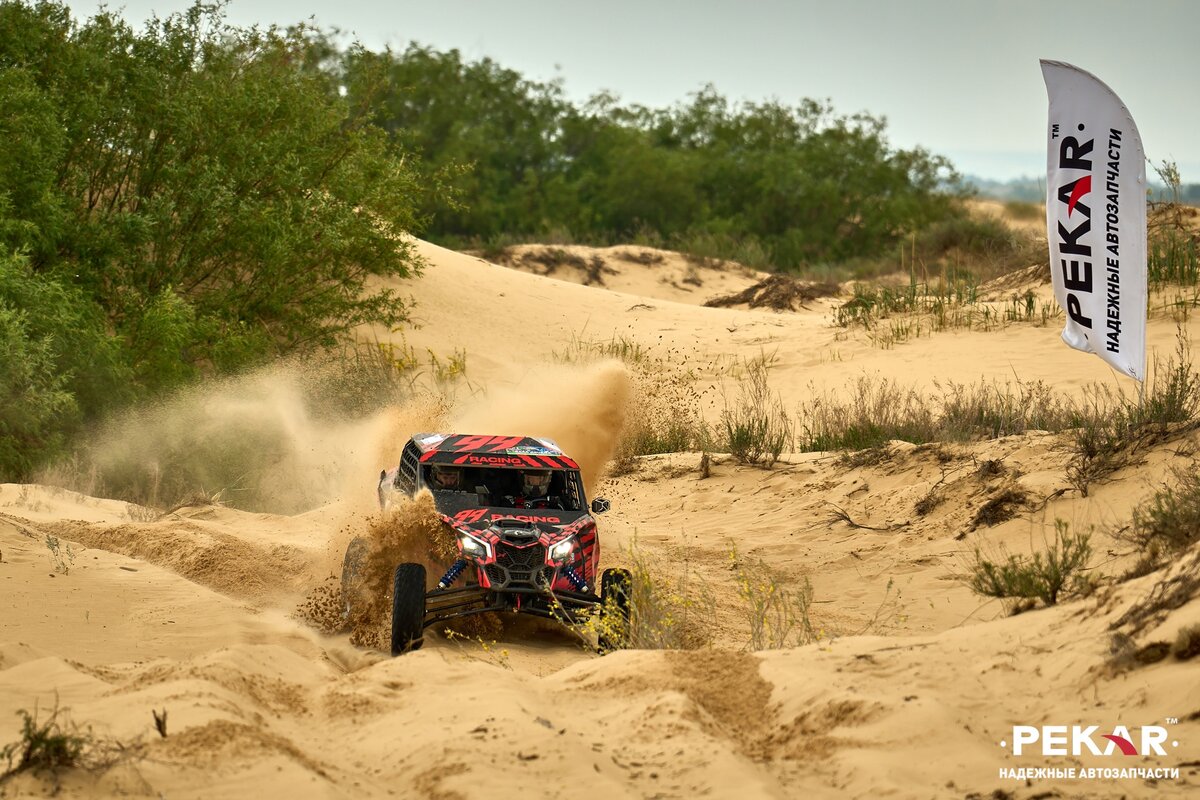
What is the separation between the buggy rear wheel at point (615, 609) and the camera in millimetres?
8766

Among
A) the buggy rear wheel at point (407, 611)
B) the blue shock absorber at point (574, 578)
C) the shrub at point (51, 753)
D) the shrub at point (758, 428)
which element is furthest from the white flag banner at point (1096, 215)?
the shrub at point (51, 753)

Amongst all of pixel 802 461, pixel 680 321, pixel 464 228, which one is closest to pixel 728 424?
pixel 802 461

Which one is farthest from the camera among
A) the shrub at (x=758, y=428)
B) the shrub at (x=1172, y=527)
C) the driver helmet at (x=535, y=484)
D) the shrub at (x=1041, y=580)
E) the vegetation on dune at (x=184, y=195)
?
the vegetation on dune at (x=184, y=195)

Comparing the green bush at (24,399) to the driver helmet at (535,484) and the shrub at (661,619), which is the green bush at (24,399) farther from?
the shrub at (661,619)

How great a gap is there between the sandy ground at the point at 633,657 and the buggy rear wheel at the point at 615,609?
39 cm

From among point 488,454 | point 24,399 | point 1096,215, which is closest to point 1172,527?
point 1096,215

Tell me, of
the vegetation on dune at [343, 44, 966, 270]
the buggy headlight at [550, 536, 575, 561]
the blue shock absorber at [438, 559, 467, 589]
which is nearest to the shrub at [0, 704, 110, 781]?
the blue shock absorber at [438, 559, 467, 589]

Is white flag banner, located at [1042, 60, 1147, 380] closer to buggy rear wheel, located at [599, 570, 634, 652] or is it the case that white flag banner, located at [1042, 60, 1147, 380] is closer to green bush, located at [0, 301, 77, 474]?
buggy rear wheel, located at [599, 570, 634, 652]

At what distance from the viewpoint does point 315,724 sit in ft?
22.5

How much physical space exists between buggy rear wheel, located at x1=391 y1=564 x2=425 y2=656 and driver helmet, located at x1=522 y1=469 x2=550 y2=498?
1.94 meters

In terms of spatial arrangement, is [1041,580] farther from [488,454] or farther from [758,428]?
[758,428]

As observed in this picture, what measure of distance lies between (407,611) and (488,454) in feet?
6.65

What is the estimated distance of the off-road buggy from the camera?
9.26 meters

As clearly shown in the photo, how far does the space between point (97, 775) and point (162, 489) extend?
38.3ft
